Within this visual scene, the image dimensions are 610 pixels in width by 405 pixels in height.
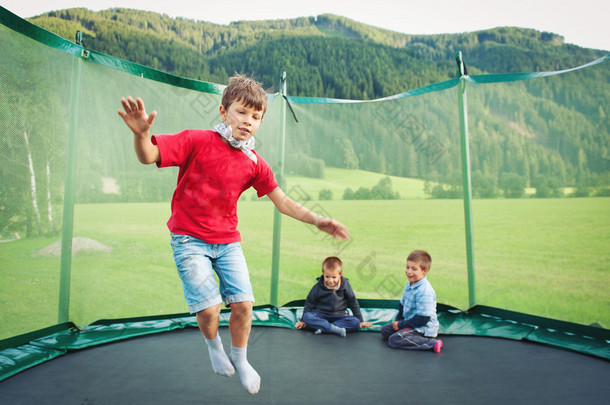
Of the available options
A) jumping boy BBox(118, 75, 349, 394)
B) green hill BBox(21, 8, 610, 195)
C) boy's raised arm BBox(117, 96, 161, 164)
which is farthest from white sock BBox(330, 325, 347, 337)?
boy's raised arm BBox(117, 96, 161, 164)

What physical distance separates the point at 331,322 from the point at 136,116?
2.07 metres

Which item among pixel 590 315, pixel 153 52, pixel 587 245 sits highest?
pixel 153 52

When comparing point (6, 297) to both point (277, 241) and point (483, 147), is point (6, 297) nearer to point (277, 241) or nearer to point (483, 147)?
point (277, 241)

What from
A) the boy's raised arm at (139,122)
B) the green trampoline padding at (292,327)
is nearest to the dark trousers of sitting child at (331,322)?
the green trampoline padding at (292,327)

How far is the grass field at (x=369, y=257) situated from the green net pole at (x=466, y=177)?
0.05 meters

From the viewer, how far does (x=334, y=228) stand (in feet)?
5.83

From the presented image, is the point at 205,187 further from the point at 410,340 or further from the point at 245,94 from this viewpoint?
the point at 410,340

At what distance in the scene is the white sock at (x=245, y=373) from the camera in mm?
1743

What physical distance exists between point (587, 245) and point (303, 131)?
2244 millimetres

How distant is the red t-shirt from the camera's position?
5.87 ft

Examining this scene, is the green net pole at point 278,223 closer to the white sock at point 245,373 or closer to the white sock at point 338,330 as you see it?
the white sock at point 338,330

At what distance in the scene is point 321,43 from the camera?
95.4 ft

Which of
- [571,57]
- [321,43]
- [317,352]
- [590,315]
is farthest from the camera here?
[571,57]

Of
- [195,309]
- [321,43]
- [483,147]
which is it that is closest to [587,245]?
[483,147]
